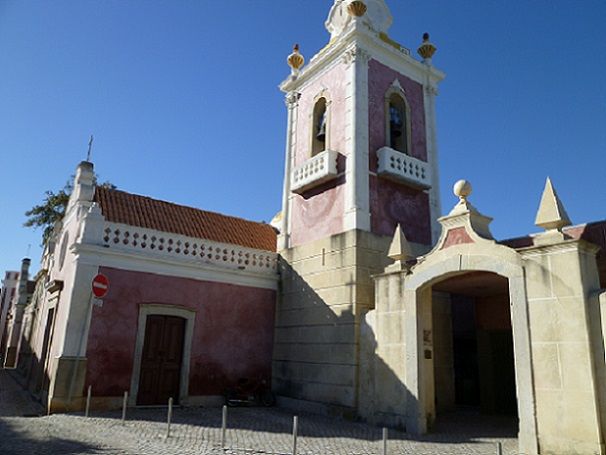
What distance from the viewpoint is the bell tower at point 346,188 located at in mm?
12391

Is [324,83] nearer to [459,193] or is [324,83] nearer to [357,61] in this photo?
[357,61]

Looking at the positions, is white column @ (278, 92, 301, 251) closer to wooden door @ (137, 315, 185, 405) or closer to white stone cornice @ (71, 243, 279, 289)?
white stone cornice @ (71, 243, 279, 289)

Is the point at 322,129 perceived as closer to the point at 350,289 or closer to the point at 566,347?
the point at 350,289

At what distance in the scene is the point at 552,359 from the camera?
7.60 meters

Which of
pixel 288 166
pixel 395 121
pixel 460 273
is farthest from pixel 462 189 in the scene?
pixel 288 166

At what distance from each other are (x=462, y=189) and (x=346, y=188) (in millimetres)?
4169

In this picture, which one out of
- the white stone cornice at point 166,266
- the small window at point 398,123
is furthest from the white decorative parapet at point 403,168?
the white stone cornice at point 166,266

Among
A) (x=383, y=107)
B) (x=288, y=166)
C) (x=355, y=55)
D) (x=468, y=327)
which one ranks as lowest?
(x=468, y=327)

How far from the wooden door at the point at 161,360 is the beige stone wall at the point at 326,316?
3019 mm

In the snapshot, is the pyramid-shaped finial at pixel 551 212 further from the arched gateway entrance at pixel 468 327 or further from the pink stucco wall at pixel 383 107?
the pink stucco wall at pixel 383 107

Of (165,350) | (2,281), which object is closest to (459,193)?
(165,350)

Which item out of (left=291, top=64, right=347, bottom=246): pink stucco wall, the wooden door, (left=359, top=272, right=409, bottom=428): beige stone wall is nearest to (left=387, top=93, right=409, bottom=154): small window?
(left=291, top=64, right=347, bottom=246): pink stucco wall

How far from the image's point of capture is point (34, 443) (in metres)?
7.43

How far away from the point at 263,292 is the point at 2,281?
1698 inches
